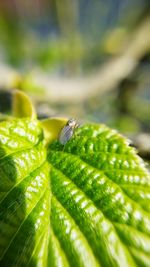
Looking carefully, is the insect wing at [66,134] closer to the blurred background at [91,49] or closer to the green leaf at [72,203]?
the green leaf at [72,203]

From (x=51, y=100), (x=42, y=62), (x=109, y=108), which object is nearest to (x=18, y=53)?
(x=42, y=62)

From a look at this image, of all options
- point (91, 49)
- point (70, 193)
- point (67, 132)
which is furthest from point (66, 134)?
point (91, 49)

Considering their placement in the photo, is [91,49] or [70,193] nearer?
[70,193]

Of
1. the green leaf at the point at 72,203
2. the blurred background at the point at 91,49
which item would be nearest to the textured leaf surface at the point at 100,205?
the green leaf at the point at 72,203

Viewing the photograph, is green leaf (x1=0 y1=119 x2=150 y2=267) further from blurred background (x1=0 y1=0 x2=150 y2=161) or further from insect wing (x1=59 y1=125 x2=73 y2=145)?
blurred background (x1=0 y1=0 x2=150 y2=161)

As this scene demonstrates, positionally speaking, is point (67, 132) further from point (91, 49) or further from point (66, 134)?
point (91, 49)
